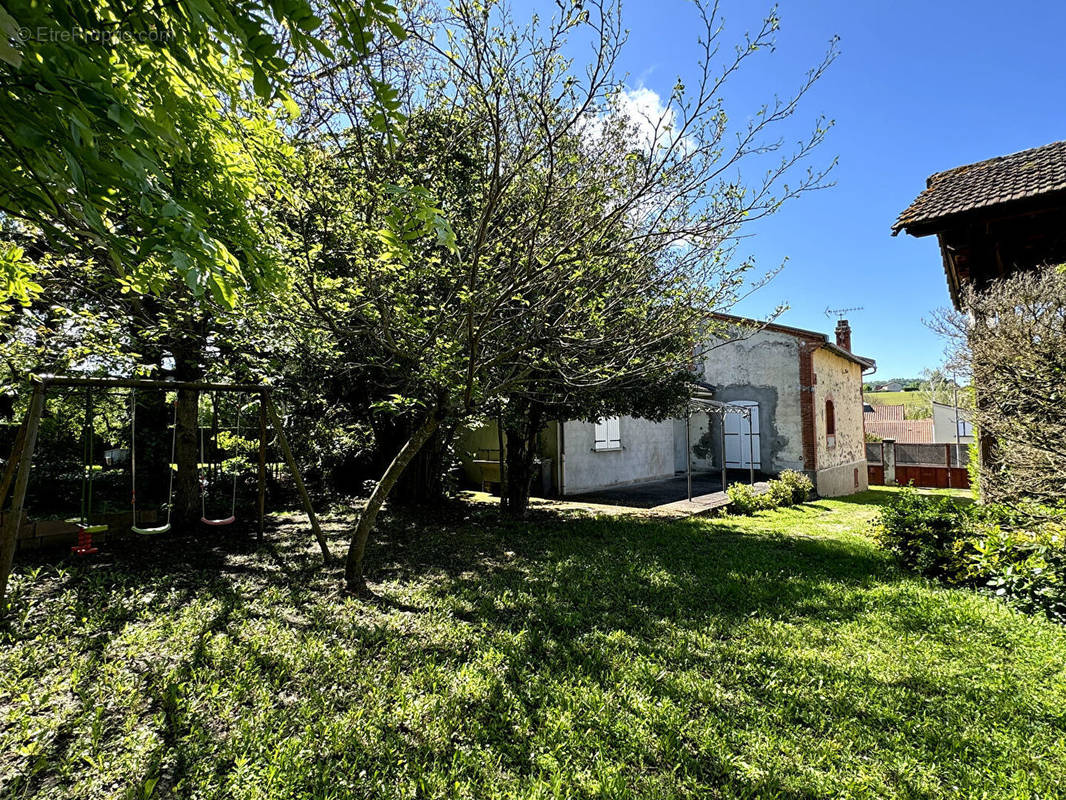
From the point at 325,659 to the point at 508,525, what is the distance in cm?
575

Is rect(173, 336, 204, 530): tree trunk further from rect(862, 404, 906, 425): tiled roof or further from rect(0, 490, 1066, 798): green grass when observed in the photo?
rect(862, 404, 906, 425): tiled roof

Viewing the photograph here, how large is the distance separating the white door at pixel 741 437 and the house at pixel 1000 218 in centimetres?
844

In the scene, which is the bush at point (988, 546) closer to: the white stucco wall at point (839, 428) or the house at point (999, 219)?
the house at point (999, 219)

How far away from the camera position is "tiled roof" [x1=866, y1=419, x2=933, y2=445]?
102 ft

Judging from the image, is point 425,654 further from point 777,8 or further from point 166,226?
point 777,8

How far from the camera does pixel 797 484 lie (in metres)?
13.9

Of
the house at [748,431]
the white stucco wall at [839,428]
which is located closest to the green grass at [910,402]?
the white stucco wall at [839,428]

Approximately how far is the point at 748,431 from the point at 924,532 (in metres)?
9.89

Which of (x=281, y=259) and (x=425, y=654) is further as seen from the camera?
(x=281, y=259)

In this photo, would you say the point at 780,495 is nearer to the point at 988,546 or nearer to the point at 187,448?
the point at 988,546

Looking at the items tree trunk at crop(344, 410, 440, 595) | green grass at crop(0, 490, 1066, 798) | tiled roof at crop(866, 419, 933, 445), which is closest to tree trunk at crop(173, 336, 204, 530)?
green grass at crop(0, 490, 1066, 798)

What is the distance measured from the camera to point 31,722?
288 cm

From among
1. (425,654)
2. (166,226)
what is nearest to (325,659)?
(425,654)

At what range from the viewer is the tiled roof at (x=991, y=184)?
670 cm
